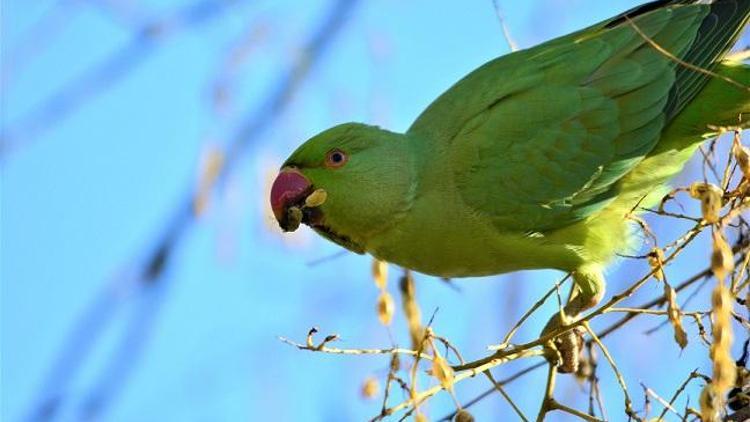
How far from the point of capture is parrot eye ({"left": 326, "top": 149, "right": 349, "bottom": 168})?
378 cm

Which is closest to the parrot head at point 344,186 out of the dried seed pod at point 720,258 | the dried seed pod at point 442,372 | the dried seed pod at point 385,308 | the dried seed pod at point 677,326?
the dried seed pod at point 385,308

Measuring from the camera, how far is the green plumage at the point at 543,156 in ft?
12.4

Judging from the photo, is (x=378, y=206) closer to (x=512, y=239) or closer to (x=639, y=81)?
(x=512, y=239)

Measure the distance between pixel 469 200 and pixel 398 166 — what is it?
0.32 metres

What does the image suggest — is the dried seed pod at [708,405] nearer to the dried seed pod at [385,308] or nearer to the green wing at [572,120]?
the dried seed pod at [385,308]

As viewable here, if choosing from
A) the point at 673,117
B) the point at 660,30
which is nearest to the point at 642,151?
the point at 673,117

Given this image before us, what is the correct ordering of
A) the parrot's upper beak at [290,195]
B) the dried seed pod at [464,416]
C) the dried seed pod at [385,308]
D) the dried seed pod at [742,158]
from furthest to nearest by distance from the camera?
the parrot's upper beak at [290,195] → the dried seed pod at [385,308] → the dried seed pod at [464,416] → the dried seed pod at [742,158]

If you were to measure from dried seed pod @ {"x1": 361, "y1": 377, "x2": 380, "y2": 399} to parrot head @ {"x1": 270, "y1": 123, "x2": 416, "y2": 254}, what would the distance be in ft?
3.09

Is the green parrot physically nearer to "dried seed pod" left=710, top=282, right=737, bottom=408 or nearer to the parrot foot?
the parrot foot

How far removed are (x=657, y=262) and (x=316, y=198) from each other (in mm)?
1627

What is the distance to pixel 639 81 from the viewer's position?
3.83 meters

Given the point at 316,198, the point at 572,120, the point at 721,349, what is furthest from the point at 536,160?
the point at 721,349

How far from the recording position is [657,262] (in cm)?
244

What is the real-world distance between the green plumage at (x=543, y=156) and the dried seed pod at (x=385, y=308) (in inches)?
34.8
